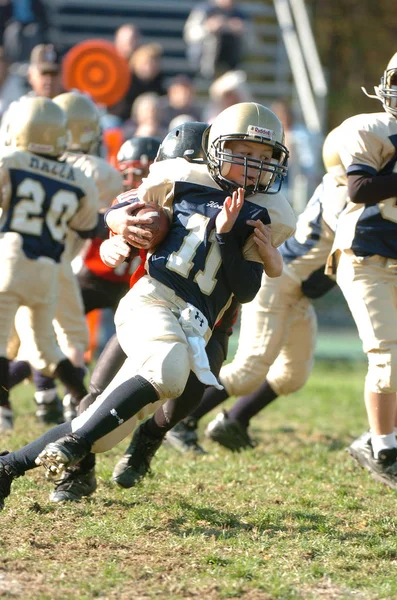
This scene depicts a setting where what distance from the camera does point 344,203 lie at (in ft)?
18.5

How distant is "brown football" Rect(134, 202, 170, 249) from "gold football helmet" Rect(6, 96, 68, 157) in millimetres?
1718

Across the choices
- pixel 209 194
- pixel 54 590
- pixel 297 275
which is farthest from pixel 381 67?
pixel 54 590

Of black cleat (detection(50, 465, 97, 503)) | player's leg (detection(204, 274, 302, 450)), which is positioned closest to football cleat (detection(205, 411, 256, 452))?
player's leg (detection(204, 274, 302, 450))

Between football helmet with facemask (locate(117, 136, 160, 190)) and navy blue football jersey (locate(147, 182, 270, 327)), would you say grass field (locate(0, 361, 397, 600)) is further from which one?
football helmet with facemask (locate(117, 136, 160, 190))

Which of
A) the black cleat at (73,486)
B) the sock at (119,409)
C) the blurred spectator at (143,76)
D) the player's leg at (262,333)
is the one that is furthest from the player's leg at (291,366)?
the blurred spectator at (143,76)

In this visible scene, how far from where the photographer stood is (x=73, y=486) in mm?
4473

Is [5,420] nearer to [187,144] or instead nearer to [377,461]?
[377,461]

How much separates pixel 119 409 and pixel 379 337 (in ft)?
5.32

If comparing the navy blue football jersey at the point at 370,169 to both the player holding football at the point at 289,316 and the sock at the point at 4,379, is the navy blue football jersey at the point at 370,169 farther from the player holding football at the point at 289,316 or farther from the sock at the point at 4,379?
the sock at the point at 4,379

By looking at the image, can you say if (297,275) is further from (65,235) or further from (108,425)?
(108,425)

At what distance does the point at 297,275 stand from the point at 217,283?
172cm

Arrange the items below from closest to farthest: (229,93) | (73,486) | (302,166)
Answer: (73,486) < (229,93) < (302,166)

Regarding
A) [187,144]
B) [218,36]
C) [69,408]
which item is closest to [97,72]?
[218,36]

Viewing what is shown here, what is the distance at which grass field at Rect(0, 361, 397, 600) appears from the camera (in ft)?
11.2
